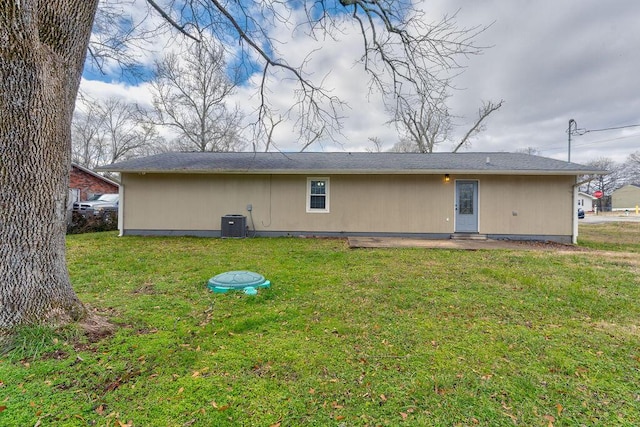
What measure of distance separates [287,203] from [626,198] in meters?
60.5

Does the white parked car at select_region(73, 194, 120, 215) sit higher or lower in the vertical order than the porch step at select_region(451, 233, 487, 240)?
higher

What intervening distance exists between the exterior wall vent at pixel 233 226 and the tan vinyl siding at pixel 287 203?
0.44m

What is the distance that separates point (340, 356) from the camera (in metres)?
2.37

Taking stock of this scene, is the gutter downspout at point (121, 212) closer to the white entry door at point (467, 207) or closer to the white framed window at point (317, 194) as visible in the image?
the white framed window at point (317, 194)

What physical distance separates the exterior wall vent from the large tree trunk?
20.9 ft

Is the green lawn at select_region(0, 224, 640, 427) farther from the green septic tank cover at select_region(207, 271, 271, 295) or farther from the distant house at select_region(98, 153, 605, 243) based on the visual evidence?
the distant house at select_region(98, 153, 605, 243)

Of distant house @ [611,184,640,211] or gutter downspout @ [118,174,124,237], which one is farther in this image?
distant house @ [611,184,640,211]

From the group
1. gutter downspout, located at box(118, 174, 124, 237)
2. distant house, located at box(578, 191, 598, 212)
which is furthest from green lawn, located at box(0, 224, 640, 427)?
distant house, located at box(578, 191, 598, 212)

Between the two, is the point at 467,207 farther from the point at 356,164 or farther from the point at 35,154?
the point at 35,154

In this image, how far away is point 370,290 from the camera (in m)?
4.09

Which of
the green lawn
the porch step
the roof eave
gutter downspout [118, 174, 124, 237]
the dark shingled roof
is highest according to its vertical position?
the dark shingled roof

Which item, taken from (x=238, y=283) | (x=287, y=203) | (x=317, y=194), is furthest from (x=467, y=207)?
(x=238, y=283)

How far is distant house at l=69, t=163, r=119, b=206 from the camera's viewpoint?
1773 cm

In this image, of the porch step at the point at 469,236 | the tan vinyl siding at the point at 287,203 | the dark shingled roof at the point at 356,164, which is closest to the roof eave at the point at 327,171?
the dark shingled roof at the point at 356,164
